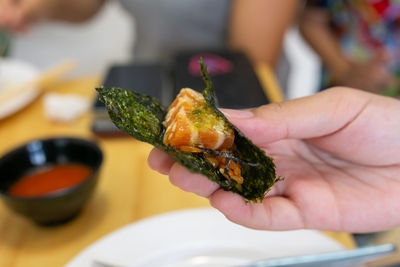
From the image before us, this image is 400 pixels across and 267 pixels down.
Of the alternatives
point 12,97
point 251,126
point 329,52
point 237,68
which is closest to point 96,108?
point 12,97

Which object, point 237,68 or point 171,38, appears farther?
point 171,38

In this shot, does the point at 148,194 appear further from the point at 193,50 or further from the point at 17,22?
the point at 17,22

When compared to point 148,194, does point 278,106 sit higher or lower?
higher

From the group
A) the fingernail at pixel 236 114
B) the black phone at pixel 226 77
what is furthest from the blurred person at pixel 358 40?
the fingernail at pixel 236 114

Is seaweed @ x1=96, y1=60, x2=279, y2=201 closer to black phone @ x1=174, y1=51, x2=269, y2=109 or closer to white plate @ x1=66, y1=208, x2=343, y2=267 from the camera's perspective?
white plate @ x1=66, y1=208, x2=343, y2=267

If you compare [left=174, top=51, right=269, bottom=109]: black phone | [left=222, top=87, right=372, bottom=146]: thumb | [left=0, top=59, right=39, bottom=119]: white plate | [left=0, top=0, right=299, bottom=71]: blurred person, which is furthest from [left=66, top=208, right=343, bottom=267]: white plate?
[left=0, top=0, right=299, bottom=71]: blurred person

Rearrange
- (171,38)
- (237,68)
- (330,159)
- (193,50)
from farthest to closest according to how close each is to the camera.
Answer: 1. (171,38)
2. (193,50)
3. (237,68)
4. (330,159)

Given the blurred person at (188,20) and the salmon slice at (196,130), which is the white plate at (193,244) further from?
the blurred person at (188,20)
